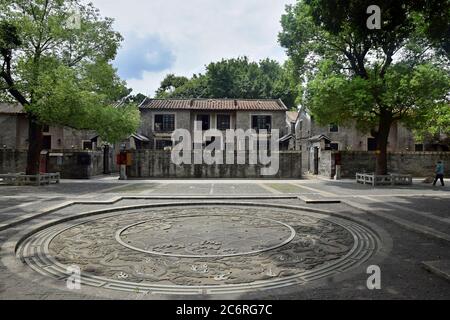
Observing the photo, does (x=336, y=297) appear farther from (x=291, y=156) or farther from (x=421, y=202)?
(x=291, y=156)

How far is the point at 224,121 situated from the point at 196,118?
126 inches

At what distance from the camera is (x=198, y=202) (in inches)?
482

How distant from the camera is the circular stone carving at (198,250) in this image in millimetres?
4820

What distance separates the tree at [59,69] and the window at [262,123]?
658 inches

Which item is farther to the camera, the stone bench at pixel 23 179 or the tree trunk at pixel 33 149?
the tree trunk at pixel 33 149

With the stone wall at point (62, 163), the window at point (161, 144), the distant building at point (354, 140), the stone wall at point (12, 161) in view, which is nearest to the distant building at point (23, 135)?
the window at point (161, 144)

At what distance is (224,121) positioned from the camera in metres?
35.8

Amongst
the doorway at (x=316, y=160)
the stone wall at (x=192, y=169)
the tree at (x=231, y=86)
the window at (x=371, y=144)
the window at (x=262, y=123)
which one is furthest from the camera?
the tree at (x=231, y=86)

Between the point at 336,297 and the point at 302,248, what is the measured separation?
2328 millimetres

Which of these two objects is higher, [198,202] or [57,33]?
[57,33]

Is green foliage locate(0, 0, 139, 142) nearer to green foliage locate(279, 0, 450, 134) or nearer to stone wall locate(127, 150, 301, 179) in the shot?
stone wall locate(127, 150, 301, 179)

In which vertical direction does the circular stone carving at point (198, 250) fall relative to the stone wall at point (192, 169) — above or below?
below

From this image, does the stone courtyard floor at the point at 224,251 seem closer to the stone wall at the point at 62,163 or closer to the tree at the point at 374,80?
the tree at the point at 374,80

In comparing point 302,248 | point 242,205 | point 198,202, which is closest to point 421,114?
point 242,205
